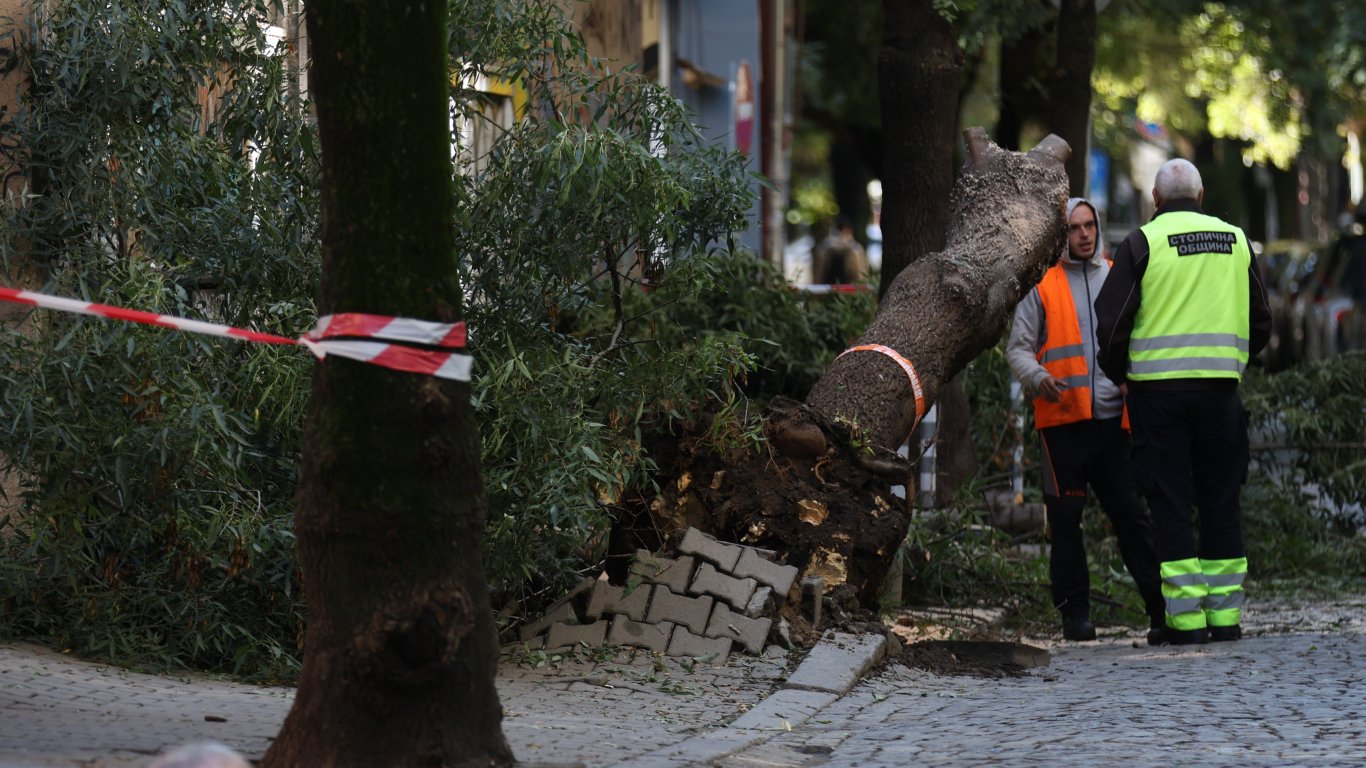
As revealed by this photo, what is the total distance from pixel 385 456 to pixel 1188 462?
4.56 metres

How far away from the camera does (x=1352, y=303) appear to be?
928 inches

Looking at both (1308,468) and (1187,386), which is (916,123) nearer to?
(1187,386)

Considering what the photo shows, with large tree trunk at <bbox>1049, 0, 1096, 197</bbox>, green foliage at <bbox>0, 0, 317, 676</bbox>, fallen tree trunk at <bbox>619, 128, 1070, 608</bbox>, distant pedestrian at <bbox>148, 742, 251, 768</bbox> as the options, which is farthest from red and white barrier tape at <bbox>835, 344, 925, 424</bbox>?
distant pedestrian at <bbox>148, 742, 251, 768</bbox>

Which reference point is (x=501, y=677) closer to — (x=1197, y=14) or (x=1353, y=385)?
(x=1353, y=385)

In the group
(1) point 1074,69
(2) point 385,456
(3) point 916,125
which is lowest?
(2) point 385,456

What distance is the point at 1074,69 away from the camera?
13367mm

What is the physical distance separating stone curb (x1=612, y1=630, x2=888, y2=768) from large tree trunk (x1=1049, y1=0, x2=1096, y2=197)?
259 inches

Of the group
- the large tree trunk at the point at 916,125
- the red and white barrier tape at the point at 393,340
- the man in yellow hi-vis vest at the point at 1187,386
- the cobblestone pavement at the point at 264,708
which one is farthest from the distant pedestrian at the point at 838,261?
the red and white barrier tape at the point at 393,340

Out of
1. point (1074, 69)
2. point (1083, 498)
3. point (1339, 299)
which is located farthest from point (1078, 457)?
point (1339, 299)

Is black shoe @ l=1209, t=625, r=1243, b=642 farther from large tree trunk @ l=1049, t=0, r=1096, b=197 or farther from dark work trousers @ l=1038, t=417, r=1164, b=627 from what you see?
large tree trunk @ l=1049, t=0, r=1096, b=197

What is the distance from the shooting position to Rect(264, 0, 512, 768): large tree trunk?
4836 mm

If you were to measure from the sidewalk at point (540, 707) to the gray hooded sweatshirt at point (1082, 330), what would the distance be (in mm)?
1975

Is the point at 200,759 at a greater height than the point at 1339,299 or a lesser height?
lesser

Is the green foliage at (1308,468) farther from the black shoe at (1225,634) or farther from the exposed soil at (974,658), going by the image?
the exposed soil at (974,658)
